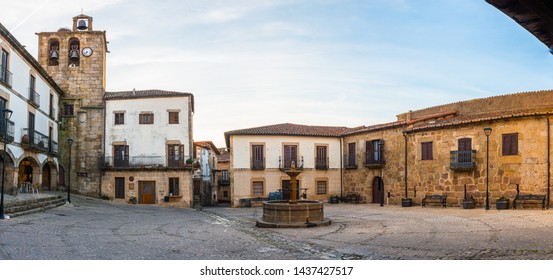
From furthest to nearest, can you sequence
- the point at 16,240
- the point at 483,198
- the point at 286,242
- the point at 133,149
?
the point at 133,149 → the point at 483,198 → the point at 286,242 → the point at 16,240

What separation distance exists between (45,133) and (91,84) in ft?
13.5

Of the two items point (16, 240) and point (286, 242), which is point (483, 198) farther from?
point (16, 240)

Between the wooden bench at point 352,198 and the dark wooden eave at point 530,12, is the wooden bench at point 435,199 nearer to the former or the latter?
the wooden bench at point 352,198

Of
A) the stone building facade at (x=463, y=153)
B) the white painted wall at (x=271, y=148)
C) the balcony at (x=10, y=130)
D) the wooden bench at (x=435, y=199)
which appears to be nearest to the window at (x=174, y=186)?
the white painted wall at (x=271, y=148)

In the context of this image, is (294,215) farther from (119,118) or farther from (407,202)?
(119,118)

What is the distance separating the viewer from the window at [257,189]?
24031 mm

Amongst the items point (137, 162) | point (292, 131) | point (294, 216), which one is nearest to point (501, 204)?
point (294, 216)

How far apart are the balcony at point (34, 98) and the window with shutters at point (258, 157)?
34.5 ft

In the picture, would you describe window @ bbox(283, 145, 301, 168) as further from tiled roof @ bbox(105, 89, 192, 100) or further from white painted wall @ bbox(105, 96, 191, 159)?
tiled roof @ bbox(105, 89, 192, 100)

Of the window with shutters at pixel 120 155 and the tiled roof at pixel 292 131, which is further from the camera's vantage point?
the window with shutters at pixel 120 155

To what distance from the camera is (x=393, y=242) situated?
8.45m

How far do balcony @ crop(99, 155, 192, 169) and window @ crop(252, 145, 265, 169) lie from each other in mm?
3940

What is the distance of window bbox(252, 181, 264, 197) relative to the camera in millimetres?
24031
